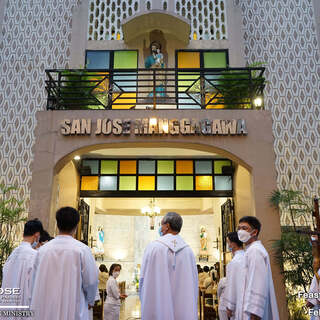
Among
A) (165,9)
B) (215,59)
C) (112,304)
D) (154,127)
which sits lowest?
(112,304)

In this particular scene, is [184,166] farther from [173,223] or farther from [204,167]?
[173,223]

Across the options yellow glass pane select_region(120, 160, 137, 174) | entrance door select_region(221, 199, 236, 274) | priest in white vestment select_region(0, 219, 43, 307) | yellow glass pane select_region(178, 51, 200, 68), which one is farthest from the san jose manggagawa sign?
priest in white vestment select_region(0, 219, 43, 307)

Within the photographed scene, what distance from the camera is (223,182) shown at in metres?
9.61

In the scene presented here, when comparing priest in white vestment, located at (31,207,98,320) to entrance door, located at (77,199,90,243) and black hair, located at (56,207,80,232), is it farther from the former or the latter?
entrance door, located at (77,199,90,243)

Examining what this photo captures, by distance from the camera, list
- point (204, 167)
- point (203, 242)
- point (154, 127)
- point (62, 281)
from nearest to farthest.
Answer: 1. point (62, 281)
2. point (154, 127)
3. point (204, 167)
4. point (203, 242)

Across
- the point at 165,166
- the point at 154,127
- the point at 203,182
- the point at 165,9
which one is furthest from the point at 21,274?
the point at 165,9

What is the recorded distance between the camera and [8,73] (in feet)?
34.4

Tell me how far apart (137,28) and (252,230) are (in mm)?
7709

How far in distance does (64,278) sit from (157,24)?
329 inches

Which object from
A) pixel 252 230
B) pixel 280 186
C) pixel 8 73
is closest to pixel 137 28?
pixel 8 73

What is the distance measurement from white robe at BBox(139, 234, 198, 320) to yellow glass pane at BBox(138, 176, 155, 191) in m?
5.74

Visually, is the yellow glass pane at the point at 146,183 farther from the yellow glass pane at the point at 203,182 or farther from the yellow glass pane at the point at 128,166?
the yellow glass pane at the point at 203,182

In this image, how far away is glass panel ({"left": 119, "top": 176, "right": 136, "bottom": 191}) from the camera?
959 centimetres

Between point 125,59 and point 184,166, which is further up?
point 125,59
